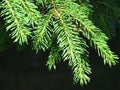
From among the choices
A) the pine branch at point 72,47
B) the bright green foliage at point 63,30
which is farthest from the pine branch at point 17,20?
the pine branch at point 72,47

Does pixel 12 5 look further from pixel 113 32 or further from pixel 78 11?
pixel 113 32

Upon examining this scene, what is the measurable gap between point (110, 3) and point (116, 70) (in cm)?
324

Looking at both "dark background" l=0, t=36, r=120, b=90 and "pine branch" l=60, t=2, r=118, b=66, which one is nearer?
"pine branch" l=60, t=2, r=118, b=66

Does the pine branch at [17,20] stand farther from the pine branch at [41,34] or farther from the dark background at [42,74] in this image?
the dark background at [42,74]

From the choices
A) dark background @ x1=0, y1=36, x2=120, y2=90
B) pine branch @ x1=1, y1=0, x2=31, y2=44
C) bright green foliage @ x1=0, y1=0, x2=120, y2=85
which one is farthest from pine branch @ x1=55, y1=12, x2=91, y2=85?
dark background @ x1=0, y1=36, x2=120, y2=90

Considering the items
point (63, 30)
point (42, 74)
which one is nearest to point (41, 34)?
point (63, 30)

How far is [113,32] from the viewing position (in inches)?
81.4

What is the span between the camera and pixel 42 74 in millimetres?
5641

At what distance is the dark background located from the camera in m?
5.03

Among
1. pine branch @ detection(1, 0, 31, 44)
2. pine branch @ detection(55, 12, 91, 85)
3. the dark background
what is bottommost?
the dark background

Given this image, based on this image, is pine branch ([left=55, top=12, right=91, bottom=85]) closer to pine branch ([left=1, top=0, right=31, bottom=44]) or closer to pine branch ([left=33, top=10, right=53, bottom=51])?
pine branch ([left=33, top=10, right=53, bottom=51])

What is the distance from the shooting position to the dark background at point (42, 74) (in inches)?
198

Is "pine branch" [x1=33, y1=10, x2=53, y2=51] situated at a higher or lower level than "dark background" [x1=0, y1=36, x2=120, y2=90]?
higher

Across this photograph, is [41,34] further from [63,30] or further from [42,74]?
[42,74]
